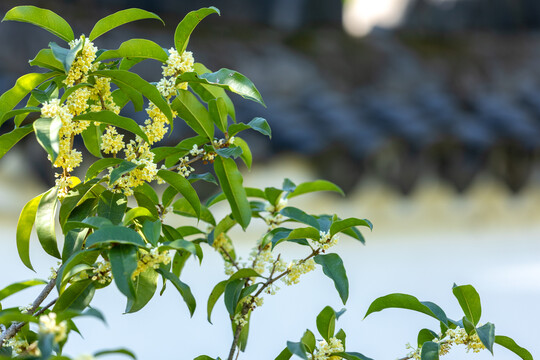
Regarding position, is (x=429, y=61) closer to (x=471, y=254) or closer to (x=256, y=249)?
(x=471, y=254)

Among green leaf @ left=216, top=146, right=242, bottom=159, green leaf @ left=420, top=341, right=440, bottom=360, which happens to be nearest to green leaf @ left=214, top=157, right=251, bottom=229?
green leaf @ left=216, top=146, right=242, bottom=159

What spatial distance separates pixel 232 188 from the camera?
72 cm

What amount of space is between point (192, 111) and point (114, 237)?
20cm

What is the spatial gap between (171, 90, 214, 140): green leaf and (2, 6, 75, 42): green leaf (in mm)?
137

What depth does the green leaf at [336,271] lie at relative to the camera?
2.29ft

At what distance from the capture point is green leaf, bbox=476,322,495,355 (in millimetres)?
656

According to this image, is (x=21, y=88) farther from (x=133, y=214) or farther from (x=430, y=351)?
(x=430, y=351)

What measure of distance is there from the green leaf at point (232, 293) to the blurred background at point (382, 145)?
34.9 inches

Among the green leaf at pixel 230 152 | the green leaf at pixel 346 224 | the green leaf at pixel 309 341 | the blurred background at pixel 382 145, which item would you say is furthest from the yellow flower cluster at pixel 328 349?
the blurred background at pixel 382 145

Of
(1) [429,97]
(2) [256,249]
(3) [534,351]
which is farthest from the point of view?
(1) [429,97]

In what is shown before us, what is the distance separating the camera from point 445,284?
191cm

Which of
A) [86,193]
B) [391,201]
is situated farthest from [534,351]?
[86,193]

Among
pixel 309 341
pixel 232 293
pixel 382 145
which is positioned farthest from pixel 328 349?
pixel 382 145

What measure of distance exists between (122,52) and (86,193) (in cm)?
16
